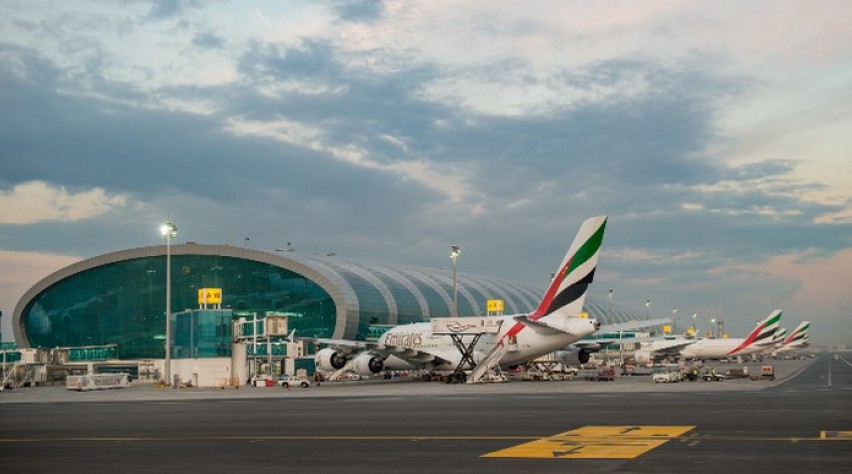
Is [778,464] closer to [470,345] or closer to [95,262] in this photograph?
[470,345]

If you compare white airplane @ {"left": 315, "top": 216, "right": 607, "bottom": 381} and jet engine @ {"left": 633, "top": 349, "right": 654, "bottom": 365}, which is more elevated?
white airplane @ {"left": 315, "top": 216, "right": 607, "bottom": 381}

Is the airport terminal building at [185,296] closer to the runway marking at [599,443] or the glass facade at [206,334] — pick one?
the glass facade at [206,334]

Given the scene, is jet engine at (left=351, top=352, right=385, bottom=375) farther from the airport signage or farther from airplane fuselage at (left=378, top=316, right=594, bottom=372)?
the airport signage

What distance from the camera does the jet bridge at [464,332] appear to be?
242 ft

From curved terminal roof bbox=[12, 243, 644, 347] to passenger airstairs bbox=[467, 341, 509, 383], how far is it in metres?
39.9

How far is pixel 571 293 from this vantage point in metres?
67.6

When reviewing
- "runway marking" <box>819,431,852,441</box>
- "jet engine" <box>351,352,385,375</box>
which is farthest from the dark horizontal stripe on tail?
"runway marking" <box>819,431,852,441</box>

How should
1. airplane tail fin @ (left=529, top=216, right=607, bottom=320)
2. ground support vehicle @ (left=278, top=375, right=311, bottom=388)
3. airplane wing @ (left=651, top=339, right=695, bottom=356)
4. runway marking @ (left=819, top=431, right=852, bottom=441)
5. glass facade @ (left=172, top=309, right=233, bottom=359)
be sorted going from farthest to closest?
airplane wing @ (left=651, top=339, right=695, bottom=356)
glass facade @ (left=172, top=309, right=233, bottom=359)
ground support vehicle @ (left=278, top=375, right=311, bottom=388)
airplane tail fin @ (left=529, top=216, right=607, bottom=320)
runway marking @ (left=819, top=431, right=852, bottom=441)

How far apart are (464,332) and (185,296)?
59.8 m

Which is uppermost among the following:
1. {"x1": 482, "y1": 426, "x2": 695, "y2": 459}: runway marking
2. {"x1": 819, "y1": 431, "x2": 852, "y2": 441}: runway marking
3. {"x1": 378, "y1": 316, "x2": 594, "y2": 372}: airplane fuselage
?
{"x1": 378, "y1": 316, "x2": 594, "y2": 372}: airplane fuselage

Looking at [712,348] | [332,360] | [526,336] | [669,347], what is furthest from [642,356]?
[526,336]

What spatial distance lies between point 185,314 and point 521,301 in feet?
334

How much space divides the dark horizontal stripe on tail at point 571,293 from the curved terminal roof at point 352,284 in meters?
46.7

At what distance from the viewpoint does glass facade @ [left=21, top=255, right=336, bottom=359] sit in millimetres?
121562
